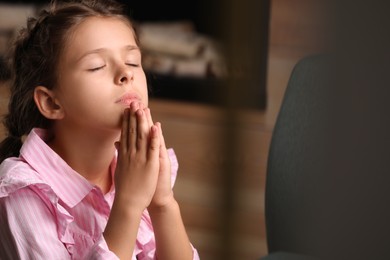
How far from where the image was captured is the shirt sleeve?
910 mm

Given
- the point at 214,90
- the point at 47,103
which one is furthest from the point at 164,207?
the point at 214,90

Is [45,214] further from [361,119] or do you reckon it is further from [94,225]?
[361,119]

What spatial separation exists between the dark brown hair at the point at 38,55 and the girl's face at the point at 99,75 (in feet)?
0.08

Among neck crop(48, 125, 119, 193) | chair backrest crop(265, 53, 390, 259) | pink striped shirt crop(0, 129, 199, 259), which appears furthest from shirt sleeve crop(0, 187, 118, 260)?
chair backrest crop(265, 53, 390, 259)

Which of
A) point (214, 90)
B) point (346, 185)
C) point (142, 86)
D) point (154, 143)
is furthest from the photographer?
point (214, 90)

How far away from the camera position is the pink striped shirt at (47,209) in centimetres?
91

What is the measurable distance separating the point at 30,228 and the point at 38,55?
1.00 feet

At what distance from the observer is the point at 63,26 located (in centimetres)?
102

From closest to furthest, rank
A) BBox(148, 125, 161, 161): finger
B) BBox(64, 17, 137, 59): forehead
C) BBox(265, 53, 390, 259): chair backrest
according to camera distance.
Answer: BBox(265, 53, 390, 259): chair backrest < BBox(148, 125, 161, 161): finger < BBox(64, 17, 137, 59): forehead

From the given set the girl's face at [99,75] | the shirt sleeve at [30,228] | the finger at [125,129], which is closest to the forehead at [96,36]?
the girl's face at [99,75]

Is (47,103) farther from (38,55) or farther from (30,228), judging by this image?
(30,228)

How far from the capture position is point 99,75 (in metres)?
0.96

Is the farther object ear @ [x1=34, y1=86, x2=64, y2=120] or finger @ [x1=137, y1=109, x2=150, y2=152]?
ear @ [x1=34, y1=86, x2=64, y2=120]

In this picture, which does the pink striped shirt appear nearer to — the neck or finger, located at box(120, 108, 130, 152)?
the neck
